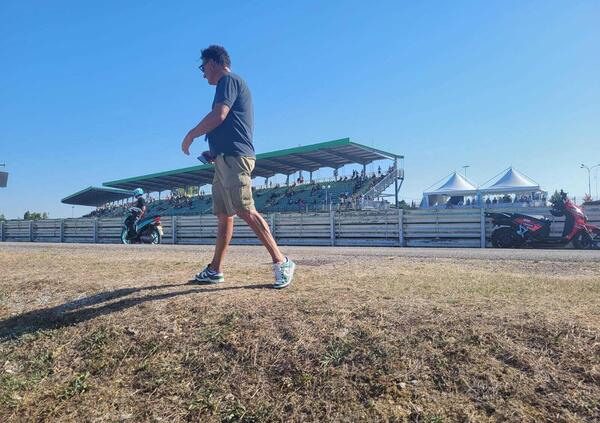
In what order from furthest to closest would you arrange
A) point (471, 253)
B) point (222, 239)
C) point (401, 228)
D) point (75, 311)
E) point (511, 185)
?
point (511, 185) → point (401, 228) → point (471, 253) → point (222, 239) → point (75, 311)

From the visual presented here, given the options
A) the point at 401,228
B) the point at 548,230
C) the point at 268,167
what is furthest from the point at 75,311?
the point at 268,167

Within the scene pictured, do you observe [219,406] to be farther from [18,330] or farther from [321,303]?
[18,330]

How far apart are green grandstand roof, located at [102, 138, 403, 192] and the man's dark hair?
29.4 metres

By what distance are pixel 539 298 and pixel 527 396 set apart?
4.35 feet

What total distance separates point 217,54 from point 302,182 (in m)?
38.4

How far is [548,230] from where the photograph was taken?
1319 centimetres

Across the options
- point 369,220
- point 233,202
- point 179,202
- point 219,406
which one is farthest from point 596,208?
point 179,202

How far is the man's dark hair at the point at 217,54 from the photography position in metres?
3.63

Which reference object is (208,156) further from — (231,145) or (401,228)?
(401,228)

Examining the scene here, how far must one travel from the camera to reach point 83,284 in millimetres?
3904

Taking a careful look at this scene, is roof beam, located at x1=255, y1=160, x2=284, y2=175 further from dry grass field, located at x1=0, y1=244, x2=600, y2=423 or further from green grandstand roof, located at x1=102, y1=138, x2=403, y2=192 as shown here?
dry grass field, located at x1=0, y1=244, x2=600, y2=423

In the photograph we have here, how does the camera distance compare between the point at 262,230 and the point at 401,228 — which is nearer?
the point at 262,230

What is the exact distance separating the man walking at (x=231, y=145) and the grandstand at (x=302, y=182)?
24.6 meters

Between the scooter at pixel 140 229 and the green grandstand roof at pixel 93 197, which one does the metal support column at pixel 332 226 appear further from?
the green grandstand roof at pixel 93 197
